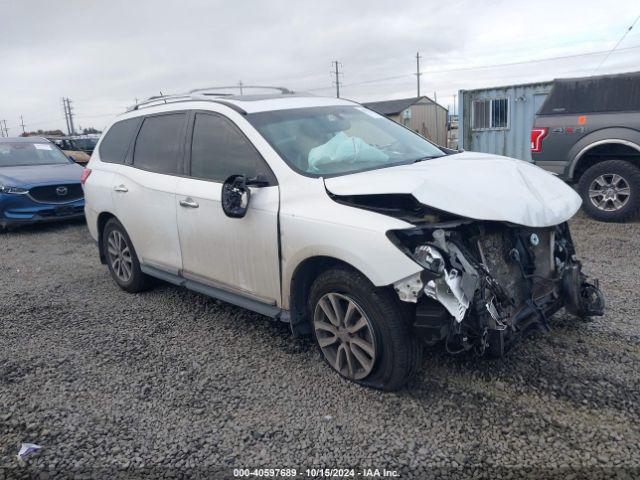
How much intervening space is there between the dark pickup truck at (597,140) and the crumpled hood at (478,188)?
14.5 feet

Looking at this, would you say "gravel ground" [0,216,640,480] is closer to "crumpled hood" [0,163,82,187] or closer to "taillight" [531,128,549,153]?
"taillight" [531,128,549,153]

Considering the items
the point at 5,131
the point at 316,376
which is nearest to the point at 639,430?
the point at 316,376

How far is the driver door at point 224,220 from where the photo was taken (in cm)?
366

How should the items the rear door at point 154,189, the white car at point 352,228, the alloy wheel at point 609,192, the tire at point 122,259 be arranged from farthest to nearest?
the alloy wheel at point 609,192, the tire at point 122,259, the rear door at point 154,189, the white car at point 352,228

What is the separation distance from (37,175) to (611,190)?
938 centimetres

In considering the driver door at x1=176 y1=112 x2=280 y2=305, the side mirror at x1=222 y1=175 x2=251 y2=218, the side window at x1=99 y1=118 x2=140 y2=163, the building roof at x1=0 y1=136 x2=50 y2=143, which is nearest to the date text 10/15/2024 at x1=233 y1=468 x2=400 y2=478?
the driver door at x1=176 y1=112 x2=280 y2=305

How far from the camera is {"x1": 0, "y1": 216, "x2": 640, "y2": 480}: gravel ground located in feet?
8.95

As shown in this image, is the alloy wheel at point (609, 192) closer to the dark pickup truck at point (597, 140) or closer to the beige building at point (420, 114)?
the dark pickup truck at point (597, 140)

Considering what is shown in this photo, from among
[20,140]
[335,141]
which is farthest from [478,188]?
[20,140]

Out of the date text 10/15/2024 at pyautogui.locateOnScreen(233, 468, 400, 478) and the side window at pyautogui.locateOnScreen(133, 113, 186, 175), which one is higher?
the side window at pyautogui.locateOnScreen(133, 113, 186, 175)

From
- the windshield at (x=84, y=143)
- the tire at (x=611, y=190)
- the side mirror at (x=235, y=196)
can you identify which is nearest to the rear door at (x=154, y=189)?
the side mirror at (x=235, y=196)

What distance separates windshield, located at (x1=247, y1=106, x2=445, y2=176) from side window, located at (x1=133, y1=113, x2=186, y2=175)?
917 millimetres

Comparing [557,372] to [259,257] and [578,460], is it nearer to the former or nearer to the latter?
[578,460]

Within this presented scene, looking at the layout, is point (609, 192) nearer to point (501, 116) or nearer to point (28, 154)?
point (501, 116)
